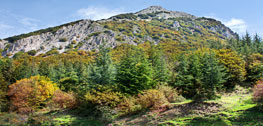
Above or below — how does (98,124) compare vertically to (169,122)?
below

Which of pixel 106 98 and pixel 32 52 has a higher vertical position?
pixel 32 52

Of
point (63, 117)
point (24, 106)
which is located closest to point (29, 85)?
point (24, 106)

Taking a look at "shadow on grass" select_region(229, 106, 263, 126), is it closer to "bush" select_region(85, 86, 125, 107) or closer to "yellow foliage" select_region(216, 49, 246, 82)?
"bush" select_region(85, 86, 125, 107)

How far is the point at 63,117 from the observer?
79.0 feet

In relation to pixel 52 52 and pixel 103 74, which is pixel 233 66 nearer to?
pixel 103 74

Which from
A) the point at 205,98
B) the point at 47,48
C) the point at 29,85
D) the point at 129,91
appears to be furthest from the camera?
the point at 47,48

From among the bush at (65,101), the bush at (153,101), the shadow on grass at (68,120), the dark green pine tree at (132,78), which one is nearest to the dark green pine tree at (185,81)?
the dark green pine tree at (132,78)

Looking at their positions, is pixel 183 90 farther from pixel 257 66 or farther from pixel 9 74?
pixel 9 74

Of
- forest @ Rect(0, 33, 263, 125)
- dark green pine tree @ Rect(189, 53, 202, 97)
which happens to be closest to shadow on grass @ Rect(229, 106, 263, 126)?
forest @ Rect(0, 33, 263, 125)

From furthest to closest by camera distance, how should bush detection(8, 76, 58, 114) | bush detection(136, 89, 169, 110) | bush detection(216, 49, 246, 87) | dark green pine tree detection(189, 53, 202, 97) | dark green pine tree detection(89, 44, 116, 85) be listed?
1. bush detection(8, 76, 58, 114)
2. bush detection(216, 49, 246, 87)
3. dark green pine tree detection(189, 53, 202, 97)
4. dark green pine tree detection(89, 44, 116, 85)
5. bush detection(136, 89, 169, 110)

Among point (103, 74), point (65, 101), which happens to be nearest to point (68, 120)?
point (65, 101)

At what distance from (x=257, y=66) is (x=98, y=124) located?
28063 millimetres

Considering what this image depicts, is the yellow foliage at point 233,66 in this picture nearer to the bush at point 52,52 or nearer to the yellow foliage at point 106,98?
the yellow foliage at point 106,98

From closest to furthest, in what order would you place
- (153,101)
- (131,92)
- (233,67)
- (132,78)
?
(153,101) < (131,92) < (132,78) < (233,67)
